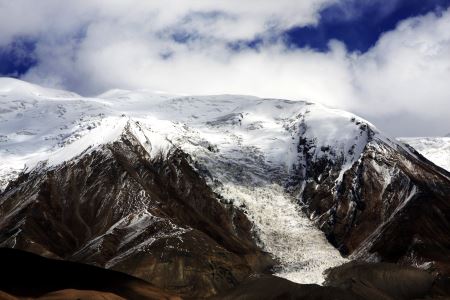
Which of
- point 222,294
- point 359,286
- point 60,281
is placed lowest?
point 222,294

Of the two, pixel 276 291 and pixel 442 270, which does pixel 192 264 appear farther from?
pixel 442 270

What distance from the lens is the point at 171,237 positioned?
650 ft

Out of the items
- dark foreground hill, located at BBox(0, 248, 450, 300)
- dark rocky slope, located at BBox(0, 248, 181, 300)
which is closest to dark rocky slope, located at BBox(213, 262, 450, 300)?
dark foreground hill, located at BBox(0, 248, 450, 300)

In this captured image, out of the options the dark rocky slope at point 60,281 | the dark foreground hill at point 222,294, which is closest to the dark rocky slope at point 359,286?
the dark foreground hill at point 222,294

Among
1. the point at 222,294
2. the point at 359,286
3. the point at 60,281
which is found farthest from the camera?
the point at 222,294

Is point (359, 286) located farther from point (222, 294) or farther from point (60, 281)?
point (60, 281)

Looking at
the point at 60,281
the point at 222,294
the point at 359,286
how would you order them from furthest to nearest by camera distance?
the point at 222,294, the point at 359,286, the point at 60,281

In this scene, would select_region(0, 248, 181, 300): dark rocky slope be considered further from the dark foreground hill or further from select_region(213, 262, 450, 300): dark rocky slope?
select_region(213, 262, 450, 300): dark rocky slope

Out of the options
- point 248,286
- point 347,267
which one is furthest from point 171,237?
point 347,267

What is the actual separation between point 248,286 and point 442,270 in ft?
170

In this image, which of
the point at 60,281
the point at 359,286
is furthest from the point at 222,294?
the point at 60,281

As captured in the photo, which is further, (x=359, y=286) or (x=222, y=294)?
(x=222, y=294)

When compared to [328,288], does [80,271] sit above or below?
above

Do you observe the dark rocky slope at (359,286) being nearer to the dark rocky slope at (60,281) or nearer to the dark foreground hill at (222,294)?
the dark foreground hill at (222,294)
